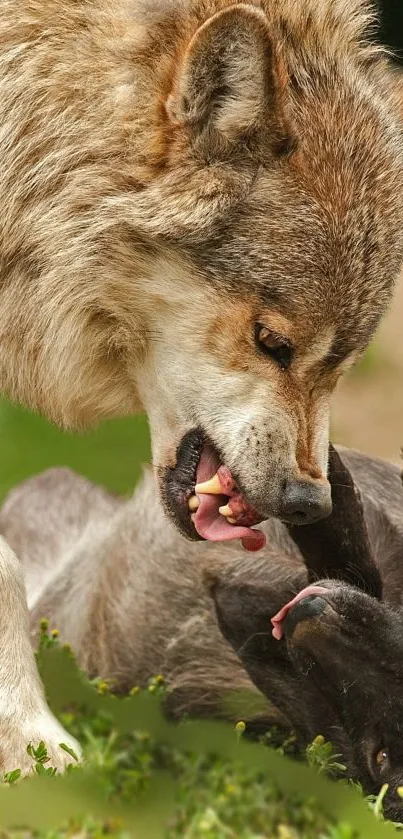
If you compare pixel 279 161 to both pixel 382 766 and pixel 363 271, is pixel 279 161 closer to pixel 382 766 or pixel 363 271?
pixel 363 271

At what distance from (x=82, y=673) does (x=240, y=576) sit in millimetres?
853

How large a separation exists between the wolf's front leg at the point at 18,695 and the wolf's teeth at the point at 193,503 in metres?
0.62

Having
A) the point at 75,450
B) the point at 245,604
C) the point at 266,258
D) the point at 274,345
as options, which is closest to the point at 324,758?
the point at 245,604

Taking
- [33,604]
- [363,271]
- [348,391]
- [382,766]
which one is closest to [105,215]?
[363,271]

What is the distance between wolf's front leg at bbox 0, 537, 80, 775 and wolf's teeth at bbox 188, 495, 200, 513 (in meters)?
0.62

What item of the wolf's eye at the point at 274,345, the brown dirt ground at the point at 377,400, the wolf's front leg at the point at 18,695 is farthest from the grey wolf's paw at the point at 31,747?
the brown dirt ground at the point at 377,400

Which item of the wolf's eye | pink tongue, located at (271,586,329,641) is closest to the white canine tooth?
pink tongue, located at (271,586,329,641)

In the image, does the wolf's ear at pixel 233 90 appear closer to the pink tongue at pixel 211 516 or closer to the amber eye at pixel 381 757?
the pink tongue at pixel 211 516

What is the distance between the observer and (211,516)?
4.53 metres

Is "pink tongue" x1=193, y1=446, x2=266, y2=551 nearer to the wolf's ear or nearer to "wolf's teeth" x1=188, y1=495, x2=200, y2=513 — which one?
"wolf's teeth" x1=188, y1=495, x2=200, y2=513

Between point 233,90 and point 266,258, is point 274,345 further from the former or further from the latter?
point 233,90

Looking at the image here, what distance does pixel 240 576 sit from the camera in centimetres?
543

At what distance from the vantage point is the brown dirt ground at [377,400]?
32.0ft

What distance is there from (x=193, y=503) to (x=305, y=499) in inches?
16.4
